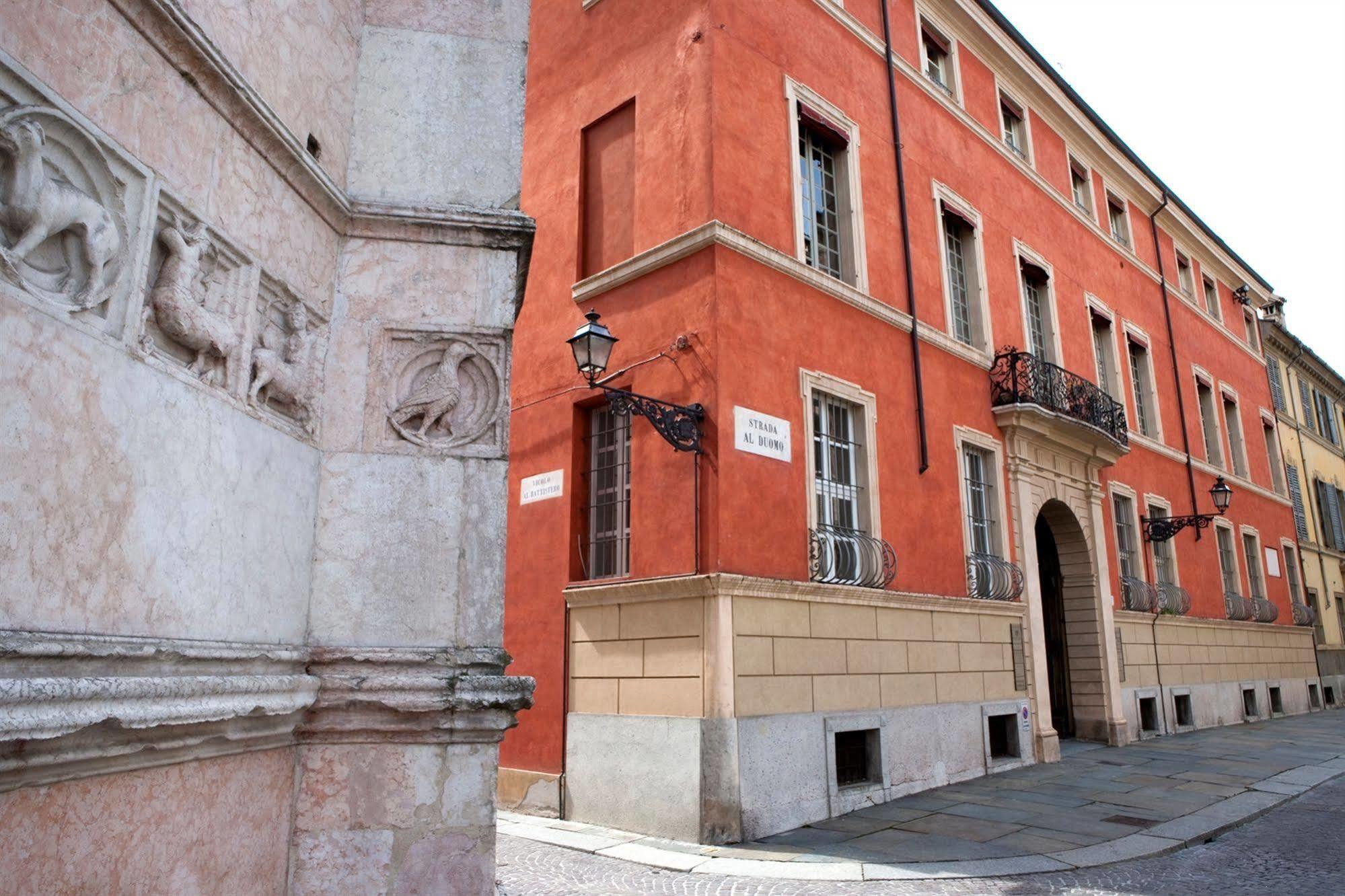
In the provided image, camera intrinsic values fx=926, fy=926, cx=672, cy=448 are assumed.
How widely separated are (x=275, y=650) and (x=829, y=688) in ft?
24.0

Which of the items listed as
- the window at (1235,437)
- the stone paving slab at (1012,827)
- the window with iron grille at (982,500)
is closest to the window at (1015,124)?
the window with iron grille at (982,500)

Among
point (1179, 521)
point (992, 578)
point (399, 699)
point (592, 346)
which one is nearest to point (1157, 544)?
point (1179, 521)

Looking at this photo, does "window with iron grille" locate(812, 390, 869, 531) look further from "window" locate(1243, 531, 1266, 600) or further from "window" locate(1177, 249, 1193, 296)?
"window" locate(1177, 249, 1193, 296)

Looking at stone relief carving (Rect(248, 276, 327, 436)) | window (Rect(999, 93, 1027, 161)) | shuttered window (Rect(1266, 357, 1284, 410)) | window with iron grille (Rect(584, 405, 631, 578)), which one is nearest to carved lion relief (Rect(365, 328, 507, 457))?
stone relief carving (Rect(248, 276, 327, 436))

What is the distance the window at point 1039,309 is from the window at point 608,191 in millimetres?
7460

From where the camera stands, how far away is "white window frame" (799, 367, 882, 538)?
385 inches

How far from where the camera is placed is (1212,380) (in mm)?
22000

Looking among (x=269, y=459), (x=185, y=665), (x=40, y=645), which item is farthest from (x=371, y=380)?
(x=40, y=645)

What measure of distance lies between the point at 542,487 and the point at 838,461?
11.2ft

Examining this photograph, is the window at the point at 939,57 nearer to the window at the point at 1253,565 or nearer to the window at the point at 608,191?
the window at the point at 608,191

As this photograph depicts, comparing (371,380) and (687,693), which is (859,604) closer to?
(687,693)

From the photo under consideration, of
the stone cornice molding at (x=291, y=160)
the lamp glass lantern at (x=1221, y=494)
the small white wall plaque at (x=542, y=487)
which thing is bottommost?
the stone cornice molding at (x=291, y=160)

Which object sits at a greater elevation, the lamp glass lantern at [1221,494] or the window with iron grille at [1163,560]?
the lamp glass lantern at [1221,494]

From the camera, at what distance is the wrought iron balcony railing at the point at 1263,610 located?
67.5ft
